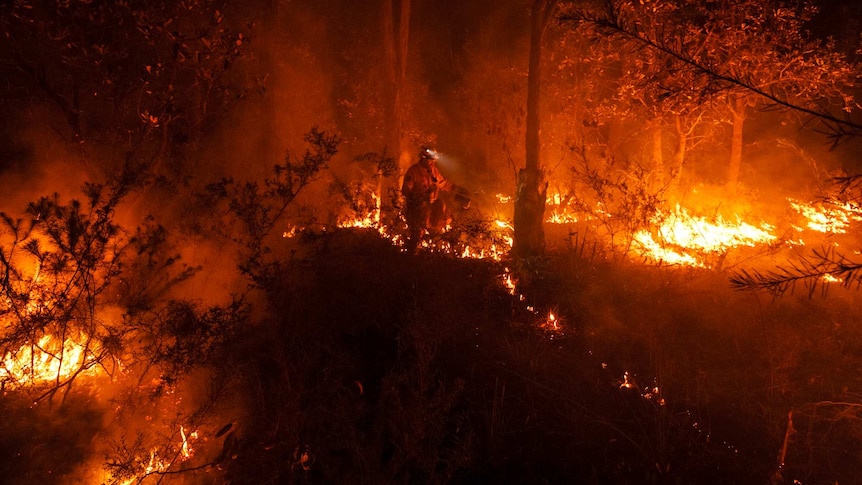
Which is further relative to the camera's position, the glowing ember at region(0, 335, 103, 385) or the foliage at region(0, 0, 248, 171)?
the foliage at region(0, 0, 248, 171)

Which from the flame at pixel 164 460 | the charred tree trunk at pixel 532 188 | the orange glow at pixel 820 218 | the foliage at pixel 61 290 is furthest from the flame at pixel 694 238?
the foliage at pixel 61 290

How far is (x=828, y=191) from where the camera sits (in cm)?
1229

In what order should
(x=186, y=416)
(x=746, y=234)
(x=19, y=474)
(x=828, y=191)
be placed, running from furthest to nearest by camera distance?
(x=828, y=191), (x=746, y=234), (x=186, y=416), (x=19, y=474)

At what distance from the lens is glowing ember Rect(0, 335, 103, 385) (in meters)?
Result: 5.58

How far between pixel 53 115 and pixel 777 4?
1307 cm

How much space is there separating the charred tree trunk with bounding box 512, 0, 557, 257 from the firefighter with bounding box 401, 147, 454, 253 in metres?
1.57

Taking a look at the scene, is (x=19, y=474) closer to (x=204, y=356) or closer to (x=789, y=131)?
(x=204, y=356)

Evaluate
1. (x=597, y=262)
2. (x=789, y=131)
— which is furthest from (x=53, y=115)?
(x=789, y=131)

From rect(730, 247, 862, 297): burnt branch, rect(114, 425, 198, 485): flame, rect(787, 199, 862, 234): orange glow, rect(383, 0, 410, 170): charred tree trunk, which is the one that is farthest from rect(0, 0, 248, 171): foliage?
rect(787, 199, 862, 234): orange glow

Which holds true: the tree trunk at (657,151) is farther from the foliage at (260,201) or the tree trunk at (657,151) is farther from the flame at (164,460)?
the flame at (164,460)

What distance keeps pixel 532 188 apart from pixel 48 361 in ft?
23.6

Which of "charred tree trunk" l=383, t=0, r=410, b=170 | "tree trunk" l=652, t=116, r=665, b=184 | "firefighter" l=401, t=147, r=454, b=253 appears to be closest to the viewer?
"firefighter" l=401, t=147, r=454, b=253

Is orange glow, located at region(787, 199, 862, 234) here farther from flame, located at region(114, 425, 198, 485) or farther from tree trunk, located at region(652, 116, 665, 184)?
flame, located at region(114, 425, 198, 485)

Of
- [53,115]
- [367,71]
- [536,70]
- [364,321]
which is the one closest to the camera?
[364,321]
